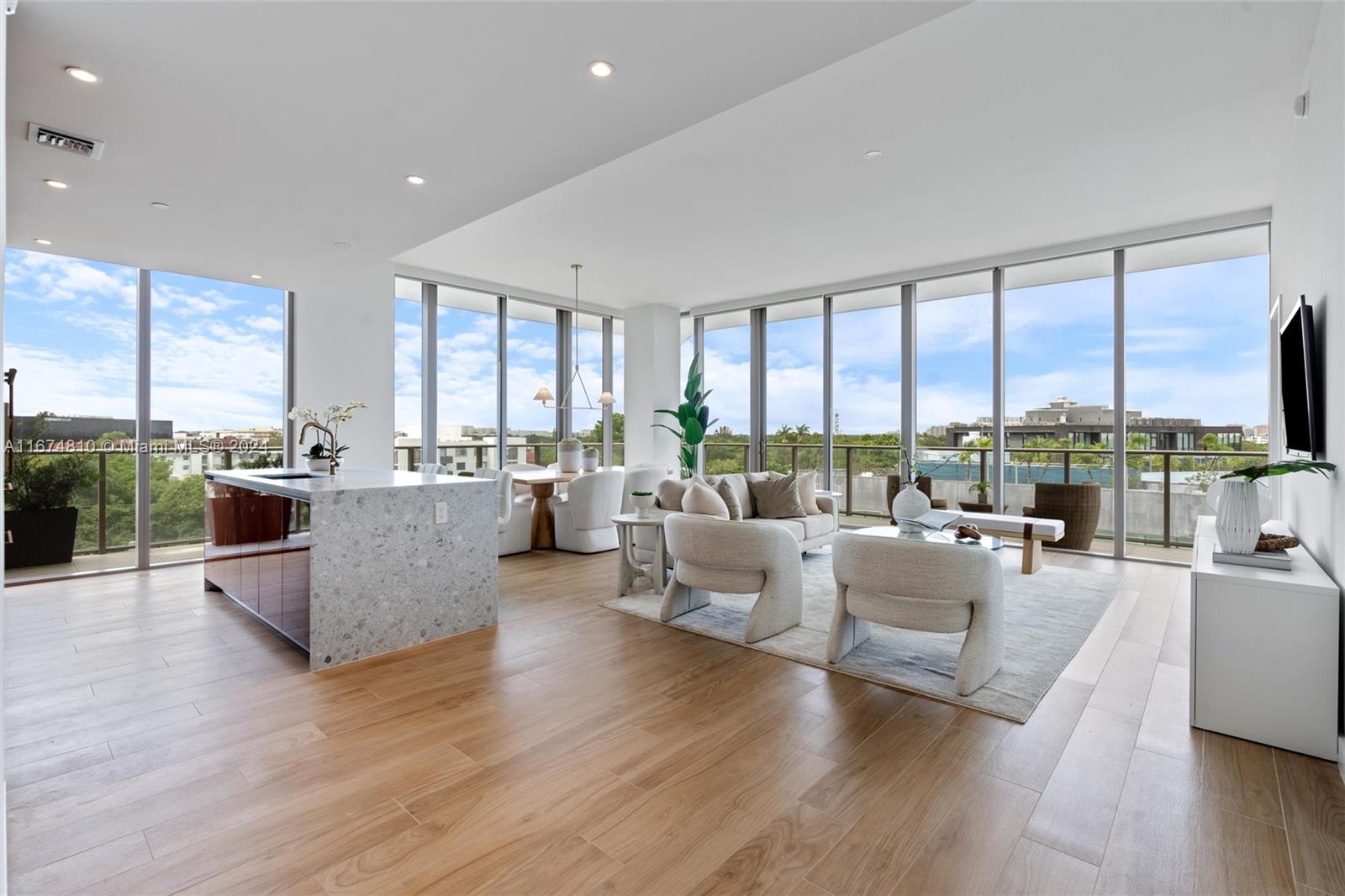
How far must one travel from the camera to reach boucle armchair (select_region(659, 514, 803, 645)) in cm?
356

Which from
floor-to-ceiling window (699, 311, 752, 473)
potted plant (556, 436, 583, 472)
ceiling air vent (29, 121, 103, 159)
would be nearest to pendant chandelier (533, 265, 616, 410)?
potted plant (556, 436, 583, 472)

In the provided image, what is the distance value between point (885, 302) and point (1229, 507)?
5.24 metres

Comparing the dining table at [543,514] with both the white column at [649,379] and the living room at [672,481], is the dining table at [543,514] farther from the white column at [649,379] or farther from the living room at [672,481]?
the white column at [649,379]

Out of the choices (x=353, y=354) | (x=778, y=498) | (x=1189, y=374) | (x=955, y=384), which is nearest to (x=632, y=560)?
(x=778, y=498)

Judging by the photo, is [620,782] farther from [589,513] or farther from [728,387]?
[728,387]

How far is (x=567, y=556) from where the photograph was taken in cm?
607

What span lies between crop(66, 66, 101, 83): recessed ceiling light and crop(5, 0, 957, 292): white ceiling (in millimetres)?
31

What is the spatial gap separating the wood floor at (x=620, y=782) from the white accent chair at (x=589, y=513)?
2.62 metres

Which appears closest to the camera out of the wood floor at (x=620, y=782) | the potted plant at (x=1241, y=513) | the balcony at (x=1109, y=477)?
the wood floor at (x=620, y=782)

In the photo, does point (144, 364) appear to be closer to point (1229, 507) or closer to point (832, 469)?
point (832, 469)

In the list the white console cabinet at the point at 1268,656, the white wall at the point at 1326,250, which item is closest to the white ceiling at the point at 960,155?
the white wall at the point at 1326,250

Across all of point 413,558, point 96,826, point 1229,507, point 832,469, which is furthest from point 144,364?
point 1229,507

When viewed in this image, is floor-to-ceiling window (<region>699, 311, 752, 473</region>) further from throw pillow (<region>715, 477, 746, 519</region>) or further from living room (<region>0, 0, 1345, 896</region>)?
throw pillow (<region>715, 477, 746, 519</region>)

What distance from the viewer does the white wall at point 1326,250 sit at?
2.46m
